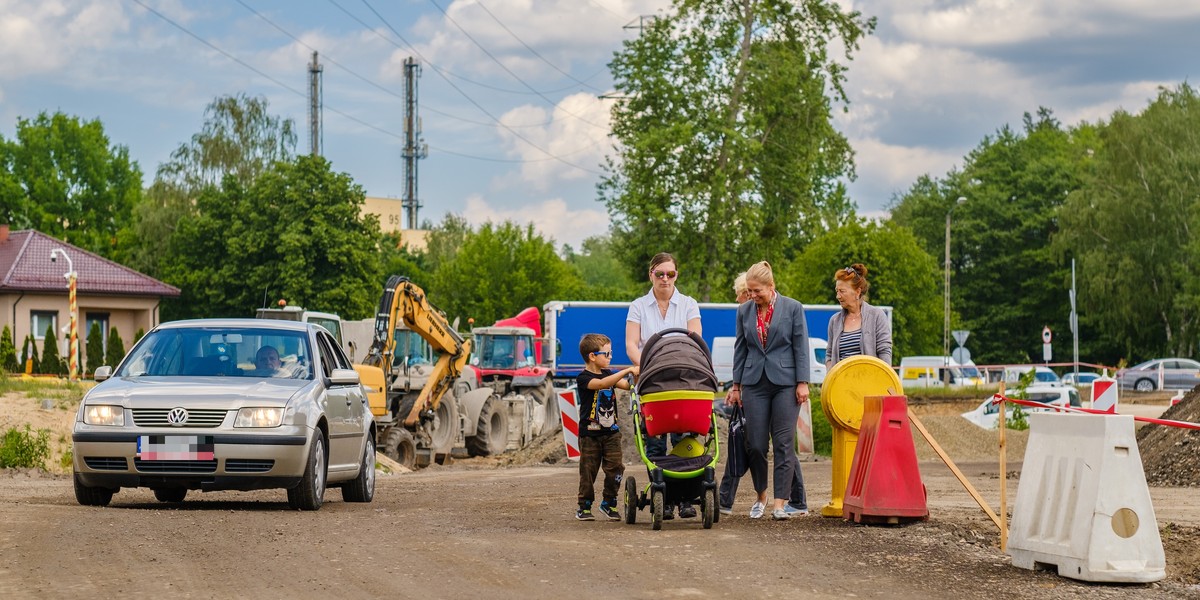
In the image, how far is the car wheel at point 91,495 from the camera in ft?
41.0

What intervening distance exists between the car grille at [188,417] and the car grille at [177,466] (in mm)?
287

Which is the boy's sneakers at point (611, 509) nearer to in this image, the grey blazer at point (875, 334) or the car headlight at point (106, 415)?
the grey blazer at point (875, 334)

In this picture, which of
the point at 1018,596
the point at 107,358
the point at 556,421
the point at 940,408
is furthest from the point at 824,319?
the point at 1018,596

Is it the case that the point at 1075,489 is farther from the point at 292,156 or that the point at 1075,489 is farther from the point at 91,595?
the point at 292,156

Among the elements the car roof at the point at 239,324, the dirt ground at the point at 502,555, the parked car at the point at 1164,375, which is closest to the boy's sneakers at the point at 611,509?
the dirt ground at the point at 502,555

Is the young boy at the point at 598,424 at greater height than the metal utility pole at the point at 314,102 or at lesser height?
lesser

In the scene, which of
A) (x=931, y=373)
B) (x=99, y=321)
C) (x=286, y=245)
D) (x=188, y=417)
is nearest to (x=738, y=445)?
(x=188, y=417)

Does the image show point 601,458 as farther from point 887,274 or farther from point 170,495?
point 887,274

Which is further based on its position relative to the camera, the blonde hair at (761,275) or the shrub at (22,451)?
the shrub at (22,451)

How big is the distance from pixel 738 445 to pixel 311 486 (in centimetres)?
347

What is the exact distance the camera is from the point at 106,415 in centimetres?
1205

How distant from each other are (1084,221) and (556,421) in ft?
151

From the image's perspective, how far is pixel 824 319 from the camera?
2007 inches

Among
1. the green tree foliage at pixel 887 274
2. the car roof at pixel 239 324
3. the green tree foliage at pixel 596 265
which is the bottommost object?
the car roof at pixel 239 324
